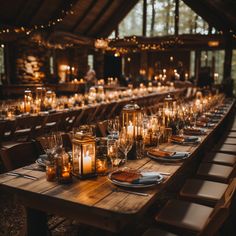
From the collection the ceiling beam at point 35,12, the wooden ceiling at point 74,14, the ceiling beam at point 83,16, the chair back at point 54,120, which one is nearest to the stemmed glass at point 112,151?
the chair back at point 54,120

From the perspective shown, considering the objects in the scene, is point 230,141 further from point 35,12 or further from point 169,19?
point 169,19

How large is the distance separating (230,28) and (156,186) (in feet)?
49.5

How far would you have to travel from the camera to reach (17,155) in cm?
293

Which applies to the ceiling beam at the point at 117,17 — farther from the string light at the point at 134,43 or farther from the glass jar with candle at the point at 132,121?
the glass jar with candle at the point at 132,121

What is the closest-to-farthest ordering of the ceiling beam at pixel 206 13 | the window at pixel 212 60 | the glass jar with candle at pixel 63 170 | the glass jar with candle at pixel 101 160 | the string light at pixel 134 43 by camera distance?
the glass jar with candle at pixel 63 170 → the glass jar with candle at pixel 101 160 → the string light at pixel 134 43 → the ceiling beam at pixel 206 13 → the window at pixel 212 60

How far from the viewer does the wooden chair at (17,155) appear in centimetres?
281

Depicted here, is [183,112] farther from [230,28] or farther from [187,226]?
[230,28]

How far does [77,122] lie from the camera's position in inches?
239

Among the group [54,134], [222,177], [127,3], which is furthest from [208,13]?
[54,134]

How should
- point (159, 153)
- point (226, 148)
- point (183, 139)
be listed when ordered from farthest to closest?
point (226, 148), point (183, 139), point (159, 153)

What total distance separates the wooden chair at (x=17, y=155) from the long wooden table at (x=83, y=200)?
1.54ft

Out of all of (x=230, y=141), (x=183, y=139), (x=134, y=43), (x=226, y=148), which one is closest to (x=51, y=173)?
(x=183, y=139)

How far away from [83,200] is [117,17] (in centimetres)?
1701

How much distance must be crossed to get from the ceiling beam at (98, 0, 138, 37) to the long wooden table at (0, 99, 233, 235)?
53.5ft
